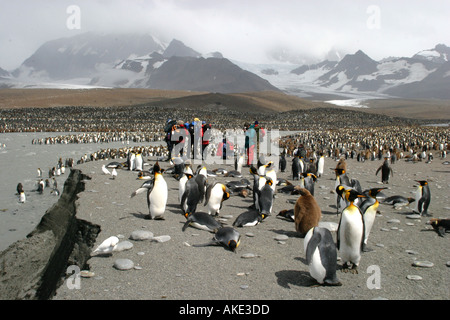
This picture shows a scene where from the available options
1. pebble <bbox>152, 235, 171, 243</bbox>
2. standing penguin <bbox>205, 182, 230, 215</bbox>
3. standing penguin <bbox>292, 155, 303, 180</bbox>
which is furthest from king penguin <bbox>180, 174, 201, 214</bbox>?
standing penguin <bbox>292, 155, 303, 180</bbox>

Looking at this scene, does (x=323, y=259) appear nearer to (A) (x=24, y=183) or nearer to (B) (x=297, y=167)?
(B) (x=297, y=167)

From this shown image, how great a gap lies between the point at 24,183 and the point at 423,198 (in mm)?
13953

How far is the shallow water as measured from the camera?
9688 mm

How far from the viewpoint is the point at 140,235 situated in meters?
5.29

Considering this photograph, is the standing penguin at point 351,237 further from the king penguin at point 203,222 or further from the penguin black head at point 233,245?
the king penguin at point 203,222

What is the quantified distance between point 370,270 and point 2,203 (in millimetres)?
11408

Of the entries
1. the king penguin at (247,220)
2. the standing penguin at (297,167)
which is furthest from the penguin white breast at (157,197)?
the standing penguin at (297,167)

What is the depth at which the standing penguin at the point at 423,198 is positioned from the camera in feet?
23.3

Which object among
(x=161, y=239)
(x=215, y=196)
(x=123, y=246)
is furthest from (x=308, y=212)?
(x=123, y=246)

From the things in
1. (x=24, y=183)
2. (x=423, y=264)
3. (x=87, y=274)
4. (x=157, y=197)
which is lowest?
(x=24, y=183)

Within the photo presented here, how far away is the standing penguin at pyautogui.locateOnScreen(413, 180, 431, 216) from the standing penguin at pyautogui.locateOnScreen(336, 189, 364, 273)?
3.34 metres

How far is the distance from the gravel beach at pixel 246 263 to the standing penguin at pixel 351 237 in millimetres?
154

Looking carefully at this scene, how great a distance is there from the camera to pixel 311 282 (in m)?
4.00
